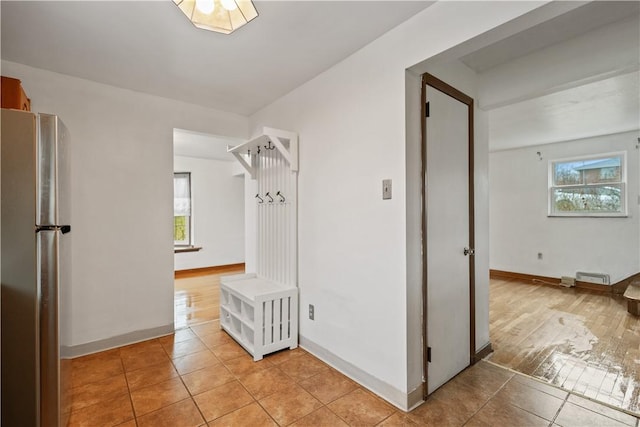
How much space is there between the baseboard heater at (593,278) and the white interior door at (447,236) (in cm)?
410

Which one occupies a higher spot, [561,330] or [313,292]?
[313,292]

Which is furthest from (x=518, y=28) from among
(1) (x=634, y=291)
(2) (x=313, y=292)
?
(1) (x=634, y=291)

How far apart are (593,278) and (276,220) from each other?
17.5 ft

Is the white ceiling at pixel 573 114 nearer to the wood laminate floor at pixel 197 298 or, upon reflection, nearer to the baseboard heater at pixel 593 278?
the baseboard heater at pixel 593 278

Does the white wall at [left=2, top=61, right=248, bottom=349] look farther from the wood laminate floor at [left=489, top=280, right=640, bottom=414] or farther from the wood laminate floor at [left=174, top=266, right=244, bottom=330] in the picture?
the wood laminate floor at [left=489, top=280, right=640, bottom=414]

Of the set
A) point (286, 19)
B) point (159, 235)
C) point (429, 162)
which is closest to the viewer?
point (286, 19)

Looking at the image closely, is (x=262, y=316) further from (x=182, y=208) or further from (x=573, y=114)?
(x=182, y=208)

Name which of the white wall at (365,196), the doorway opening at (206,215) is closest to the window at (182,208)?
the doorway opening at (206,215)

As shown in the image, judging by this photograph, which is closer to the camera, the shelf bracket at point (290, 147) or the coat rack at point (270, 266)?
the coat rack at point (270, 266)

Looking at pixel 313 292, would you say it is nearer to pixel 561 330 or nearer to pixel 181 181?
pixel 561 330

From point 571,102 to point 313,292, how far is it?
355cm

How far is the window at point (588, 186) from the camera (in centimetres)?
467

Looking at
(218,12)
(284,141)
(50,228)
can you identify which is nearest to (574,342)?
(284,141)

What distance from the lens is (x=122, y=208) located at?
2805 millimetres
